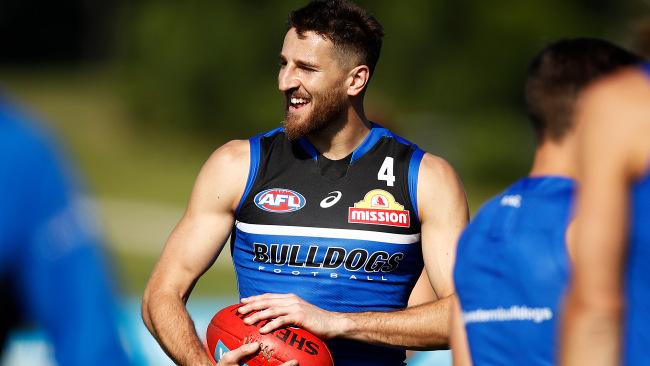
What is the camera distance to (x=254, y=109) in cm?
2711

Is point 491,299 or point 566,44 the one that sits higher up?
point 566,44

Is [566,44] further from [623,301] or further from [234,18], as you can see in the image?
[234,18]

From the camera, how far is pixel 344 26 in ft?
16.5

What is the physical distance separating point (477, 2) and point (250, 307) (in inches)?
916

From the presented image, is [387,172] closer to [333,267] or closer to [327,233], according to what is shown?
[327,233]

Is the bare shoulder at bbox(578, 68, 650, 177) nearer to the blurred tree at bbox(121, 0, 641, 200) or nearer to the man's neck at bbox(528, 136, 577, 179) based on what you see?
the man's neck at bbox(528, 136, 577, 179)

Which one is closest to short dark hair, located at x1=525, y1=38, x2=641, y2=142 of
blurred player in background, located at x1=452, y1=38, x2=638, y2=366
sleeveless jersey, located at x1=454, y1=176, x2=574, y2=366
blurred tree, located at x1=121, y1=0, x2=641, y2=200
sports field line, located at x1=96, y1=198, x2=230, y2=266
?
blurred player in background, located at x1=452, y1=38, x2=638, y2=366

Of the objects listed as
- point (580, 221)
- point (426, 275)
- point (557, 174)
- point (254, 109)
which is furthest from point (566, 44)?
point (254, 109)

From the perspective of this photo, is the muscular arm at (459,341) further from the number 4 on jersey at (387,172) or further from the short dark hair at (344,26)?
the short dark hair at (344,26)

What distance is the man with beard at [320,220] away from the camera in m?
4.79

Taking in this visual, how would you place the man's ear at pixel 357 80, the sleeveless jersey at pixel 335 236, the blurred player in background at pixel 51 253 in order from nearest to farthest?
the blurred player in background at pixel 51 253 → the sleeveless jersey at pixel 335 236 → the man's ear at pixel 357 80

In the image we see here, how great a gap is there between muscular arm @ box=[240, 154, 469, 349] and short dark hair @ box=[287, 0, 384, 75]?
63 cm

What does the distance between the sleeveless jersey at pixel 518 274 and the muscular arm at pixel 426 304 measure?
119 centimetres

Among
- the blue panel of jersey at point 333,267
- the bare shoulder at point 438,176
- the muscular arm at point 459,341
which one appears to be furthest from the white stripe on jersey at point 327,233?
the muscular arm at point 459,341
